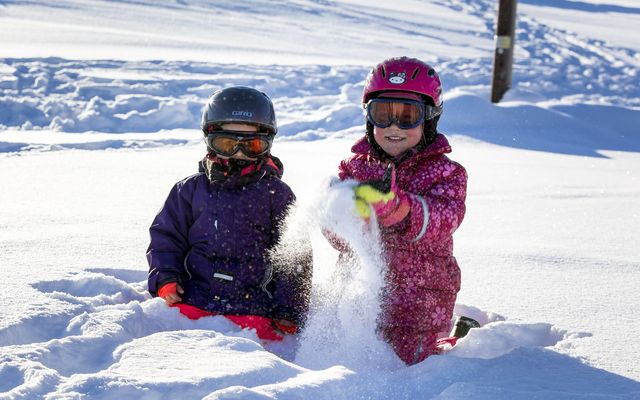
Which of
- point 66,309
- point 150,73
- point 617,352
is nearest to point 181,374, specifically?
point 66,309

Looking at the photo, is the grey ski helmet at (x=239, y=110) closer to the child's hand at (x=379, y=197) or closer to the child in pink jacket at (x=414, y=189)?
the child in pink jacket at (x=414, y=189)

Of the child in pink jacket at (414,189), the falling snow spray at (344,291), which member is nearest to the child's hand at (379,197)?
the falling snow spray at (344,291)

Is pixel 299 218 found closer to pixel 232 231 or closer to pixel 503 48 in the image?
pixel 232 231

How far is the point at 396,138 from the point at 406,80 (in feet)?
0.84

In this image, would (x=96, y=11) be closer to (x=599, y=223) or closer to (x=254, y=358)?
(x=599, y=223)

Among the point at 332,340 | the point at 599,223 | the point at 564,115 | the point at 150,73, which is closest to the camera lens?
the point at 332,340

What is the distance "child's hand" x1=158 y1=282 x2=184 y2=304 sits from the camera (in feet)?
11.6

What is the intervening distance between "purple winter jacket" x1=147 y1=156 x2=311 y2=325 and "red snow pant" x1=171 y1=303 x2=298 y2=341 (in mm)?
56

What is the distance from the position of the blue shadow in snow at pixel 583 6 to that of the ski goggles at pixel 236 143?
28.5m

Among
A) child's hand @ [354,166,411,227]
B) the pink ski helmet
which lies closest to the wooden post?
the pink ski helmet

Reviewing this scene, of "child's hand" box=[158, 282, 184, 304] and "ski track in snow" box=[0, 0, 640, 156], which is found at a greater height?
"ski track in snow" box=[0, 0, 640, 156]

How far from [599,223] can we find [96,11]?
53.8 ft

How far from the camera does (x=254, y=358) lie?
2695 millimetres

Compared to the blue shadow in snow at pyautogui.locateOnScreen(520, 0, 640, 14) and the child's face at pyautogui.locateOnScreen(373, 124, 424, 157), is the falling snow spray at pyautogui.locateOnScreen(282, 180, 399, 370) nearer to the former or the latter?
the child's face at pyautogui.locateOnScreen(373, 124, 424, 157)
